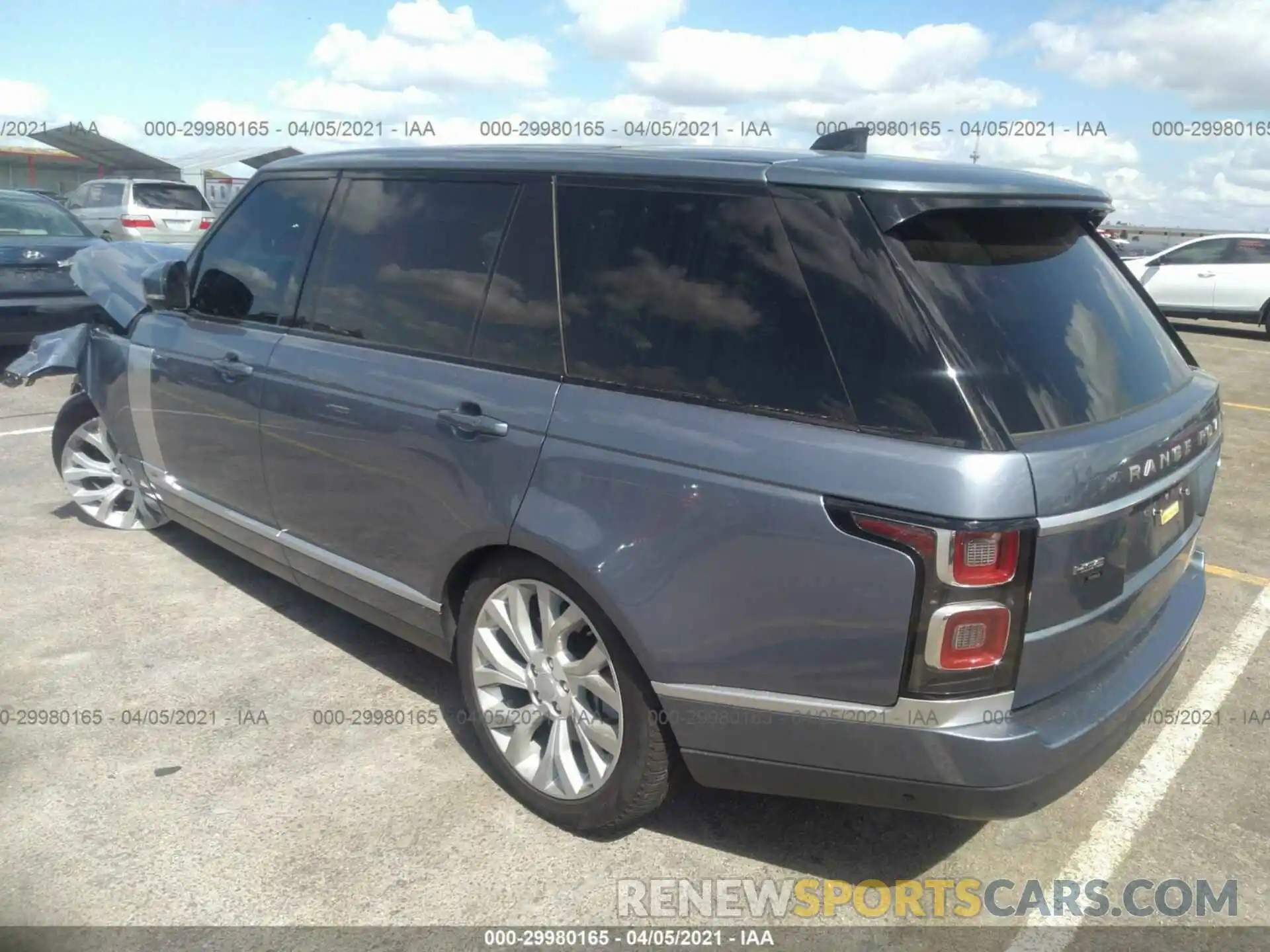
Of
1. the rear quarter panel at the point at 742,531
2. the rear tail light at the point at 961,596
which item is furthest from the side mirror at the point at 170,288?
the rear tail light at the point at 961,596

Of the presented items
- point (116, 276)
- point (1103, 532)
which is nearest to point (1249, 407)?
point (1103, 532)

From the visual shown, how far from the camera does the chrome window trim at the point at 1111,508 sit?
2.09 metres

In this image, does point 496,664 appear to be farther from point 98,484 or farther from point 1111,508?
point 98,484

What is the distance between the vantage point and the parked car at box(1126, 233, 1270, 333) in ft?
48.6

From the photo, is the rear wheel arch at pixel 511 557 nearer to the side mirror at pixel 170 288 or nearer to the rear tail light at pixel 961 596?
the rear tail light at pixel 961 596

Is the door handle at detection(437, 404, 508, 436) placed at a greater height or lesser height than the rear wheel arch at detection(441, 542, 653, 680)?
greater

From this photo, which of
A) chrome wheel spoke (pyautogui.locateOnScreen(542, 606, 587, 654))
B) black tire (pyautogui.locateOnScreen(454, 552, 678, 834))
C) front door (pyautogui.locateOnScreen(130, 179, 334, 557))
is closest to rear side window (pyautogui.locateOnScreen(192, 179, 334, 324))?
front door (pyautogui.locateOnScreen(130, 179, 334, 557))

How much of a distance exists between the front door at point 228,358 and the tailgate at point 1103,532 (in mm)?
2710

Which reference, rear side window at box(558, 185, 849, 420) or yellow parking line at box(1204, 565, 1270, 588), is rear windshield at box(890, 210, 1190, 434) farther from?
yellow parking line at box(1204, 565, 1270, 588)

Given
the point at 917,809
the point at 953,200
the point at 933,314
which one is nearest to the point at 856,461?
the point at 933,314

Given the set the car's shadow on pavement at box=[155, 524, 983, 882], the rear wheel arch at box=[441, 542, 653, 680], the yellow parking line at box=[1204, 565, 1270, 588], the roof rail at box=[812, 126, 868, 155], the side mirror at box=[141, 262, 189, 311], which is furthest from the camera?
the yellow parking line at box=[1204, 565, 1270, 588]

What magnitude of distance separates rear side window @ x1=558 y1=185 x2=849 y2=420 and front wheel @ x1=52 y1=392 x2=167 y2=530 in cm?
328

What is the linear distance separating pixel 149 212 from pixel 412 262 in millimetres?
16191

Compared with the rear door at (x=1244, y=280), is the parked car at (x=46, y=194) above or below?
above
